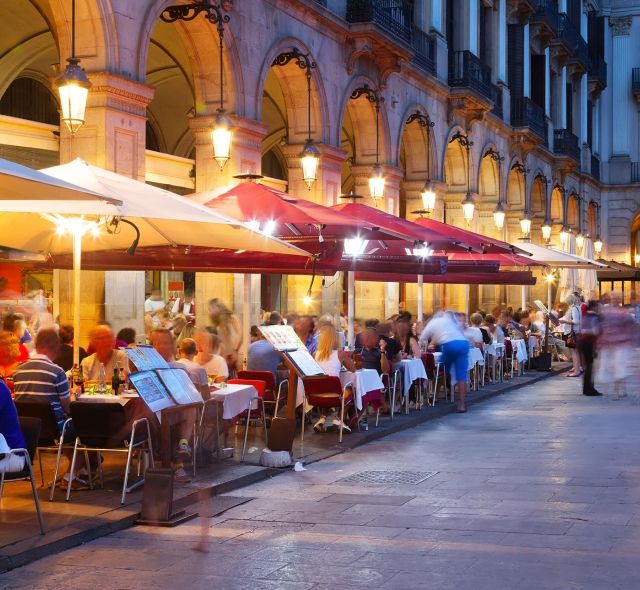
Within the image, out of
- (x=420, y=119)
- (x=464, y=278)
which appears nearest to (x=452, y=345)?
(x=464, y=278)

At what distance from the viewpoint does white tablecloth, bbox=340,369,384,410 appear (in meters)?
13.7

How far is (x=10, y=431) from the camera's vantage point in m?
7.87

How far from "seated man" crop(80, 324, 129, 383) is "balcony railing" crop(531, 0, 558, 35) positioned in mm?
29255

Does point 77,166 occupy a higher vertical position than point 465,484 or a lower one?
higher

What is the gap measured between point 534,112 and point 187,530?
3104cm

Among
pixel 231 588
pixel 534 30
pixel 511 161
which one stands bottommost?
pixel 231 588

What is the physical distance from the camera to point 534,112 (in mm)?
37688

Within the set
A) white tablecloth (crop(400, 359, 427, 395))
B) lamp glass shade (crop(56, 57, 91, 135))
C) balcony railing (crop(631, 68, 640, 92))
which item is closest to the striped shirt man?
lamp glass shade (crop(56, 57, 91, 135))

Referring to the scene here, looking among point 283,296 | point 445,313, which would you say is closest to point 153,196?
point 445,313

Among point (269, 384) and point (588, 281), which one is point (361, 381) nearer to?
point (269, 384)

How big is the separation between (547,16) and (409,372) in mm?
25532

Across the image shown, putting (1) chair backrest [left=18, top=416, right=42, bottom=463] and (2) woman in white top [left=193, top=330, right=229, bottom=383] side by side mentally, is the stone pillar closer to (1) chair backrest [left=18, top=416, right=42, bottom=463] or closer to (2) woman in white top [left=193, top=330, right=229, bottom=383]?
(2) woman in white top [left=193, top=330, right=229, bottom=383]

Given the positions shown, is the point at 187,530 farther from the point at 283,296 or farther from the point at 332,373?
the point at 283,296

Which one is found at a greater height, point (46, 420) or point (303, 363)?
point (303, 363)
